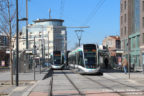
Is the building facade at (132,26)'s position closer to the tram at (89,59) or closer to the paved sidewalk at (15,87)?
the tram at (89,59)

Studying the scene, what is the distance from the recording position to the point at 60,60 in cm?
4591

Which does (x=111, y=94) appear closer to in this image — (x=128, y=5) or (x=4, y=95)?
(x=4, y=95)

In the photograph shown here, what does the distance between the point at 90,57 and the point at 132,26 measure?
36609 millimetres

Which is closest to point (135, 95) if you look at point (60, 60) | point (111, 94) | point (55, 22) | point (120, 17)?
point (111, 94)

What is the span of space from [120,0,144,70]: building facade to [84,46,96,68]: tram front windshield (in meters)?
26.4

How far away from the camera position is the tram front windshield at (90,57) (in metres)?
28.2

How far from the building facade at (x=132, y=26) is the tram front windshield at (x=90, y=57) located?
26.4m

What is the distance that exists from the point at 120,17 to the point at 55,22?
56.5 m

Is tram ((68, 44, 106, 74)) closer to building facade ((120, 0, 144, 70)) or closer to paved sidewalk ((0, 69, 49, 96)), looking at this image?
paved sidewalk ((0, 69, 49, 96))

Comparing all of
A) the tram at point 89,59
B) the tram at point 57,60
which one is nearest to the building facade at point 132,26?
the tram at point 57,60

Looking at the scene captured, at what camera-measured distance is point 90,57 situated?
28.5m

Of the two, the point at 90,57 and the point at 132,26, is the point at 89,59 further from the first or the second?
the point at 132,26

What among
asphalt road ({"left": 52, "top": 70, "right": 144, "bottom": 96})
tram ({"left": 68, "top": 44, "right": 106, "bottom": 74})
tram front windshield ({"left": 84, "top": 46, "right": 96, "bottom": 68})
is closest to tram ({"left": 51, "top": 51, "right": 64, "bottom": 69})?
tram ({"left": 68, "top": 44, "right": 106, "bottom": 74})

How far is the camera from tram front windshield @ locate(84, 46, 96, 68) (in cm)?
2825
